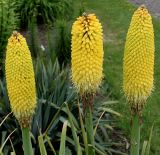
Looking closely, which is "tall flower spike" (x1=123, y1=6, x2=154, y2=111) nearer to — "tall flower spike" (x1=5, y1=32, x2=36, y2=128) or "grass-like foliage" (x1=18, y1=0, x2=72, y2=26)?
"tall flower spike" (x1=5, y1=32, x2=36, y2=128)

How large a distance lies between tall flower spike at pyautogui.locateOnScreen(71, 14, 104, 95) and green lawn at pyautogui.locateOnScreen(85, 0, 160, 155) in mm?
3828

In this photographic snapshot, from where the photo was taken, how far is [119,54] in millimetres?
9477

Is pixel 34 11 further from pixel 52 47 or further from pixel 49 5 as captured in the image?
pixel 52 47

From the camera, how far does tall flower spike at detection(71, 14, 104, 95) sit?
8.77ft

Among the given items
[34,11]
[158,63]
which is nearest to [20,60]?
[158,63]

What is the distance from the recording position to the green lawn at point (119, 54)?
7.03 meters

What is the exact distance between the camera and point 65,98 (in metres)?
6.02

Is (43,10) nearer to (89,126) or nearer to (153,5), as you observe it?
(153,5)

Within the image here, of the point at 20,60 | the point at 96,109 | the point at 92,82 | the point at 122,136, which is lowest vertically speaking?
the point at 122,136

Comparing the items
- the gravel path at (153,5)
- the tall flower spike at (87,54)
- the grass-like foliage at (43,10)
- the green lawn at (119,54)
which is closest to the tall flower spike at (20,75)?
the tall flower spike at (87,54)

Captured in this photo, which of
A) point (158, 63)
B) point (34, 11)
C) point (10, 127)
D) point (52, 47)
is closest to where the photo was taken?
point (10, 127)

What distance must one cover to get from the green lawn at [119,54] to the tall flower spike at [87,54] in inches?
151

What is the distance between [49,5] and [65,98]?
4661mm

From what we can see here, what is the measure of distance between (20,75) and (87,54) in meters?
0.38
